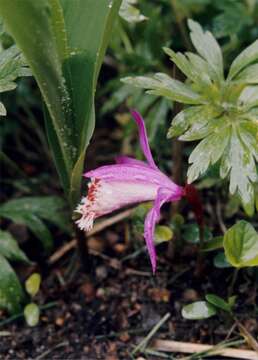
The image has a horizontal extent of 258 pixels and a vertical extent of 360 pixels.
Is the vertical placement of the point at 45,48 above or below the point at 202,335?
above

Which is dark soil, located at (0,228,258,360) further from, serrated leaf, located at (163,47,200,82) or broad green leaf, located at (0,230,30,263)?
serrated leaf, located at (163,47,200,82)

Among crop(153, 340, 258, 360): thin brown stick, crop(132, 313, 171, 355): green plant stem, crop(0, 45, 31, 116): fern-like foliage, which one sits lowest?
crop(153, 340, 258, 360): thin brown stick

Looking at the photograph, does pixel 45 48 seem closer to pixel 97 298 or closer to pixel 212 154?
pixel 212 154

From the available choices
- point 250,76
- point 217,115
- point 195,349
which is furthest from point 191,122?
point 195,349

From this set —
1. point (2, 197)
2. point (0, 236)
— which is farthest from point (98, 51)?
point (2, 197)

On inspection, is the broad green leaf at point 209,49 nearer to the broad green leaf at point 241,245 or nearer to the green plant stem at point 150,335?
the broad green leaf at point 241,245

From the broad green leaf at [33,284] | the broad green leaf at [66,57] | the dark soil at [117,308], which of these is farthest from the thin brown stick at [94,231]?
the broad green leaf at [66,57]

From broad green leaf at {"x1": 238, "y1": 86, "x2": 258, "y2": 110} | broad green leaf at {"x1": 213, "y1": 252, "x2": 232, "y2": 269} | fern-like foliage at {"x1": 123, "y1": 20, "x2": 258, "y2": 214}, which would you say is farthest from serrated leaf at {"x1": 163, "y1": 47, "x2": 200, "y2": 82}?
broad green leaf at {"x1": 213, "y1": 252, "x2": 232, "y2": 269}
